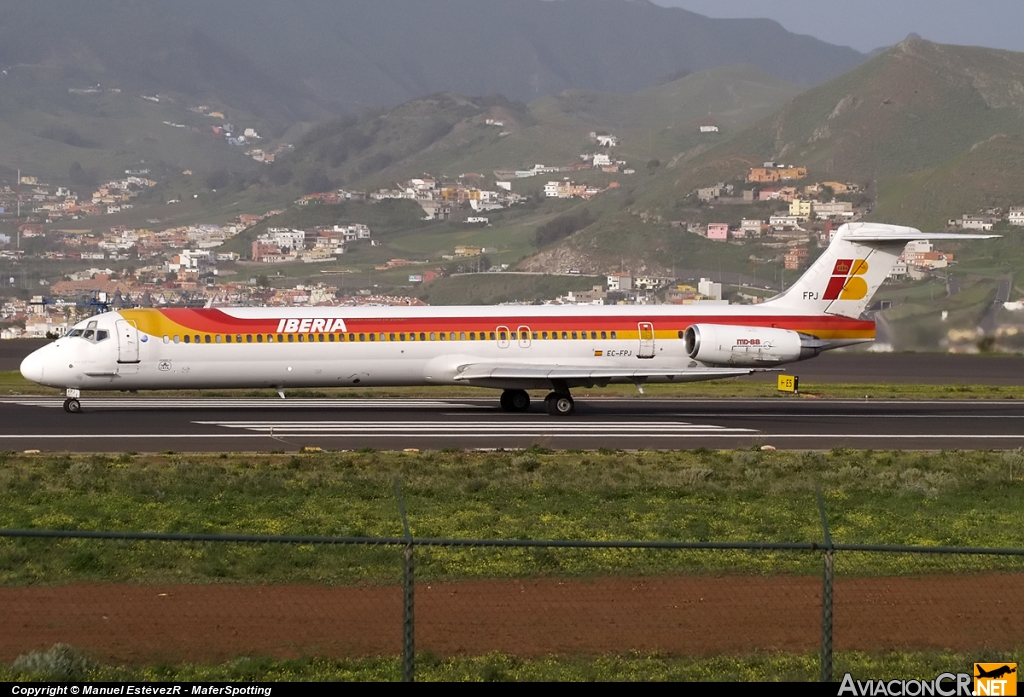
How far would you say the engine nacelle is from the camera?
35875 mm

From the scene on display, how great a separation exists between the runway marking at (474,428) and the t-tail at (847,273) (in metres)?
6.48

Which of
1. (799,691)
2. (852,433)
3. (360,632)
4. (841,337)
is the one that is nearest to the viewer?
(799,691)

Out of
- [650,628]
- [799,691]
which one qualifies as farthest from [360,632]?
[799,691]

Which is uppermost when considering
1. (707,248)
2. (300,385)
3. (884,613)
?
(707,248)

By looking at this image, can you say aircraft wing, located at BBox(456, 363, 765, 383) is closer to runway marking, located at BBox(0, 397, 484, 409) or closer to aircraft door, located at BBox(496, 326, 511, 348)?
aircraft door, located at BBox(496, 326, 511, 348)

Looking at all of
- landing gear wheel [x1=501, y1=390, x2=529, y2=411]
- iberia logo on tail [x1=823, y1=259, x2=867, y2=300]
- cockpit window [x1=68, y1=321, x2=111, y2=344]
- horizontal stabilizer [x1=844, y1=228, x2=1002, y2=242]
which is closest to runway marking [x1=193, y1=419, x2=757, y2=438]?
landing gear wheel [x1=501, y1=390, x2=529, y2=411]

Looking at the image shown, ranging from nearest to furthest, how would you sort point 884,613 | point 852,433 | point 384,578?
point 884,613
point 384,578
point 852,433

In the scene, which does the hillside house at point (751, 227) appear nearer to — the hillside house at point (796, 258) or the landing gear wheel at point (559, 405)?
the hillside house at point (796, 258)

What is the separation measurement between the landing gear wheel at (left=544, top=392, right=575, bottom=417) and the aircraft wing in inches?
33.8

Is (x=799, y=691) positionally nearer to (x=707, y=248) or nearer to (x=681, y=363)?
(x=681, y=363)

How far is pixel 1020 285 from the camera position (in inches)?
3900

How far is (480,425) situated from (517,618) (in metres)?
19.6

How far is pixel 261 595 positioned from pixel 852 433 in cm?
2127

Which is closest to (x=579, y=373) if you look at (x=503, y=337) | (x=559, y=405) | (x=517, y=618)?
(x=559, y=405)
